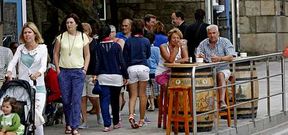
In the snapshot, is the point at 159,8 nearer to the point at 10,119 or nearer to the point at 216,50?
the point at 216,50

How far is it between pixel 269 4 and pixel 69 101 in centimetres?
1964

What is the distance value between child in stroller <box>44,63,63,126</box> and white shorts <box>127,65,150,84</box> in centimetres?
122

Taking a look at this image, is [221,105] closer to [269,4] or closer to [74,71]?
[74,71]

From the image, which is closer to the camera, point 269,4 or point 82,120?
point 82,120

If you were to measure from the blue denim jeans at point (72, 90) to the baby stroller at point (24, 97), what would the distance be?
196 centimetres

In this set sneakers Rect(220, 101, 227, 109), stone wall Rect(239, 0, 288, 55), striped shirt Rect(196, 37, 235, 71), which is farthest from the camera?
stone wall Rect(239, 0, 288, 55)

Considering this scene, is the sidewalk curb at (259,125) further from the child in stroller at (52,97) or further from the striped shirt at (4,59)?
the striped shirt at (4,59)

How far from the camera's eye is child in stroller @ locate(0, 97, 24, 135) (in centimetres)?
986

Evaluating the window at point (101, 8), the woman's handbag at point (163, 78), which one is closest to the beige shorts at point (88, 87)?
the woman's handbag at point (163, 78)

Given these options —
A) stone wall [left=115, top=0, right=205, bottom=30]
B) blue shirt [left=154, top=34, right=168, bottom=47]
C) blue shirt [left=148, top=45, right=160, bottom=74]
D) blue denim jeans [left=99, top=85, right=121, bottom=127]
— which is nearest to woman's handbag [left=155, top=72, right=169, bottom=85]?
blue denim jeans [left=99, top=85, right=121, bottom=127]

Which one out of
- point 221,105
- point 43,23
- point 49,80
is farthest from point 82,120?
point 43,23

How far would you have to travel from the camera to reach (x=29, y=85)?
33.2ft

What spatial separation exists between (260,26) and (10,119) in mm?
21864

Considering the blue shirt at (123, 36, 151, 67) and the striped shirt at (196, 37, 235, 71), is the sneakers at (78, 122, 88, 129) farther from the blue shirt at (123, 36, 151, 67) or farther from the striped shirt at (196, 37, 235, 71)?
the striped shirt at (196, 37, 235, 71)
